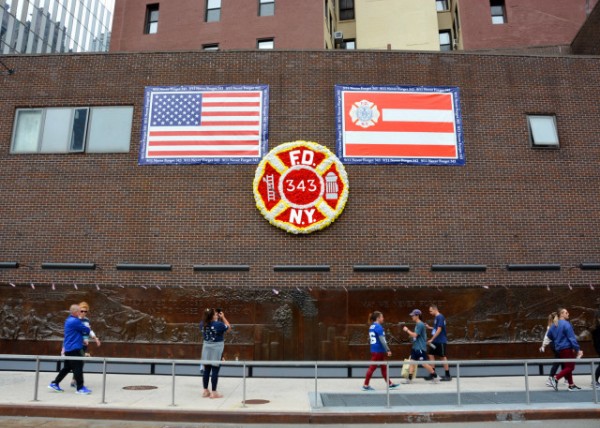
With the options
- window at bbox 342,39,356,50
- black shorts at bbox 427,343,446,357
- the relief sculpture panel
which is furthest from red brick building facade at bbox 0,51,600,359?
window at bbox 342,39,356,50

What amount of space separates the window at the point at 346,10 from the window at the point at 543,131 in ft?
63.9

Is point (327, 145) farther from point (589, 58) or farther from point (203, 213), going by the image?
point (589, 58)

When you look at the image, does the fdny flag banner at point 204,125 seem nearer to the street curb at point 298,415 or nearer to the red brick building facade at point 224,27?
the street curb at point 298,415

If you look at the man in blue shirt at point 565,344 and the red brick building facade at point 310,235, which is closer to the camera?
the man in blue shirt at point 565,344

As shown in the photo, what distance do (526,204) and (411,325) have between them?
17.4 ft

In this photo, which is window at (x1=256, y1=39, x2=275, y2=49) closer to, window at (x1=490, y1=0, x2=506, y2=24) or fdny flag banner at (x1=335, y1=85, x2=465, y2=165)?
window at (x1=490, y1=0, x2=506, y2=24)

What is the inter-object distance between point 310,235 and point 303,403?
6.26m

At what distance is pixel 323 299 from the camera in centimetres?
1340

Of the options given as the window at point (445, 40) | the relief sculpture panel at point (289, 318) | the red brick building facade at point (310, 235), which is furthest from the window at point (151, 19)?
the relief sculpture panel at point (289, 318)

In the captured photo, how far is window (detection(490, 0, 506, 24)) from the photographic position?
27866mm

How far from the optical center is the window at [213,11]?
28.0m

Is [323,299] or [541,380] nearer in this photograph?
[541,380]

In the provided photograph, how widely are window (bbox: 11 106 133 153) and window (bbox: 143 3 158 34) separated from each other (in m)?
15.1

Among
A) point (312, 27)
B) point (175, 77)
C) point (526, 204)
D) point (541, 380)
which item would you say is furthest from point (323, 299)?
point (312, 27)
